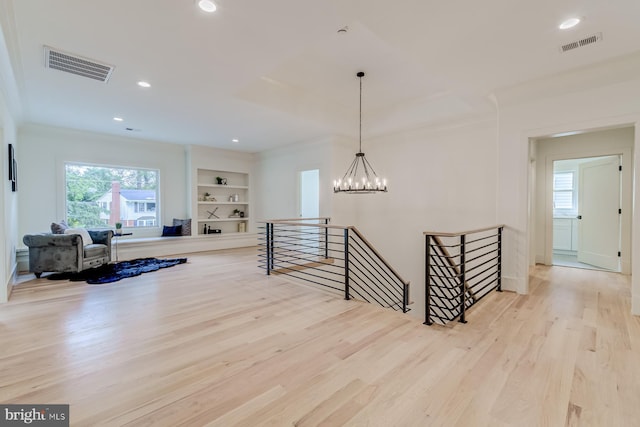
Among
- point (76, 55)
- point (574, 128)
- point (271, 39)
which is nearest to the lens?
point (271, 39)

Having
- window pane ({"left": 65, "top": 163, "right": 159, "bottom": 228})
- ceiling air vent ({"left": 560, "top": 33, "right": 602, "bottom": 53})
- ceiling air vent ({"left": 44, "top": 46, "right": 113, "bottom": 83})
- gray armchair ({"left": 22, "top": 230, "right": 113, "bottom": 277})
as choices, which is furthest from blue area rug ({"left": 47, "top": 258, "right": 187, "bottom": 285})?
ceiling air vent ({"left": 560, "top": 33, "right": 602, "bottom": 53})

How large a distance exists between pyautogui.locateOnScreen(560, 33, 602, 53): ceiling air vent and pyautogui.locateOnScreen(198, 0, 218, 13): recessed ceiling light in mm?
3485

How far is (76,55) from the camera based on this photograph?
3.08 m

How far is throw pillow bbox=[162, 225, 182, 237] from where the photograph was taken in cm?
729

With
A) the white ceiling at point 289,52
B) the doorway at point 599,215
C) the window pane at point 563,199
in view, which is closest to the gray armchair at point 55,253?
the white ceiling at point 289,52

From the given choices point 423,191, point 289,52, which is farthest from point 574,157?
point 289,52

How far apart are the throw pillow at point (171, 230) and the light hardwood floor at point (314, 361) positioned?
3524 millimetres

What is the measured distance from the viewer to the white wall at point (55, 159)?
5664 millimetres

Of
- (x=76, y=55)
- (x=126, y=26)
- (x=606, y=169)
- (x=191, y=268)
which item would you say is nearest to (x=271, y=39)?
(x=126, y=26)

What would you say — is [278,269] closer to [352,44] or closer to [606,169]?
[352,44]

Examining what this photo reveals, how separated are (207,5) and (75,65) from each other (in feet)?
7.01

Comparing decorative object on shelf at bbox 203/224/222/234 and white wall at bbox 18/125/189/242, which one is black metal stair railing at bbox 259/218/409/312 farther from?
white wall at bbox 18/125/189/242

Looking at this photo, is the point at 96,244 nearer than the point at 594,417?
No

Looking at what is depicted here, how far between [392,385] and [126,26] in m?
3.77
